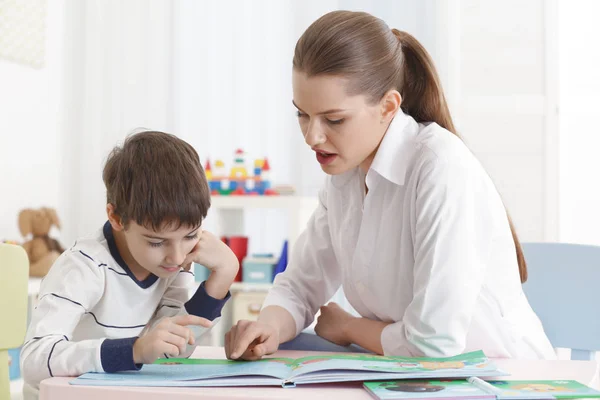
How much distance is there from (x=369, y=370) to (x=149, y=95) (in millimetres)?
3369

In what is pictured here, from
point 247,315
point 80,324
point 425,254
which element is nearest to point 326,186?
point 425,254

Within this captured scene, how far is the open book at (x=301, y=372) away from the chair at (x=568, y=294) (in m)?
0.66

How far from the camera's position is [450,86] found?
11.4 ft

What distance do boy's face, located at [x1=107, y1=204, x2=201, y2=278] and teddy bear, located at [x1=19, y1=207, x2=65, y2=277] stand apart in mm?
2150

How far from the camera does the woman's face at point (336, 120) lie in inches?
51.7

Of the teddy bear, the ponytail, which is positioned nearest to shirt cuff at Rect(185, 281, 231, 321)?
the ponytail

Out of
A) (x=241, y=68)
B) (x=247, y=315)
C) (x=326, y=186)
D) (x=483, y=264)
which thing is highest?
(x=241, y=68)

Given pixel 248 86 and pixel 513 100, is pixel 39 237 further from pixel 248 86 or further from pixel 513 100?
pixel 513 100

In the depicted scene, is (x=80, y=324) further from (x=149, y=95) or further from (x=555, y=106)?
(x=149, y=95)

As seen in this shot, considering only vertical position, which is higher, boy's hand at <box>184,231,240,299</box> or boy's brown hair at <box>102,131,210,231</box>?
boy's brown hair at <box>102,131,210,231</box>

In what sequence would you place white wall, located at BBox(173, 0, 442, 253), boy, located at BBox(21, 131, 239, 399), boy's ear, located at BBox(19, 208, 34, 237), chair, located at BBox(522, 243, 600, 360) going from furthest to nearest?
white wall, located at BBox(173, 0, 442, 253) → boy's ear, located at BBox(19, 208, 34, 237) → chair, located at BBox(522, 243, 600, 360) → boy, located at BBox(21, 131, 239, 399)

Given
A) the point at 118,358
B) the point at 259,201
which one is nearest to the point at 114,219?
the point at 118,358

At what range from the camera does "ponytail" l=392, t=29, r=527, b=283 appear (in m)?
1.48

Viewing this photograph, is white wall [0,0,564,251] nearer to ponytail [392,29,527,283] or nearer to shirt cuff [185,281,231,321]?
ponytail [392,29,527,283]
